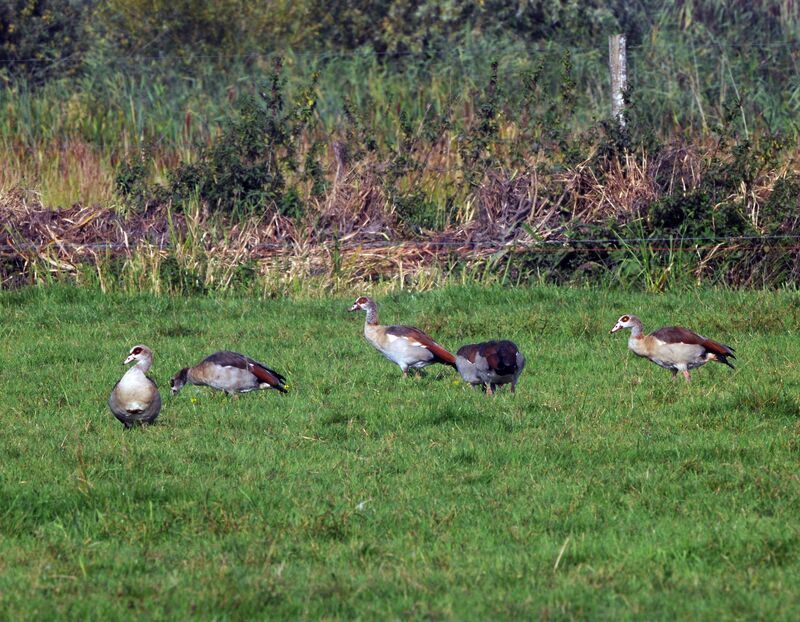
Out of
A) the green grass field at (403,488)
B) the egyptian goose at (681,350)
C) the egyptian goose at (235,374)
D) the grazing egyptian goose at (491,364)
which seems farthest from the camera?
the egyptian goose at (681,350)

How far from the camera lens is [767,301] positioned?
14.2 meters

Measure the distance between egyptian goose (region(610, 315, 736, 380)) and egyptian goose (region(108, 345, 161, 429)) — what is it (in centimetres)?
431

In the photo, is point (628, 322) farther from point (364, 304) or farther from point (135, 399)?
point (135, 399)

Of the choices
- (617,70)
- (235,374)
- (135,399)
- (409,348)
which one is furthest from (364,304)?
(617,70)

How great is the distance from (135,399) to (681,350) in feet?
15.1

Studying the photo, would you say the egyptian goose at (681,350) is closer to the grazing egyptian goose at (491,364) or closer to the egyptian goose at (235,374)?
the grazing egyptian goose at (491,364)

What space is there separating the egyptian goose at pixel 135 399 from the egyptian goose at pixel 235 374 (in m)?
1.09

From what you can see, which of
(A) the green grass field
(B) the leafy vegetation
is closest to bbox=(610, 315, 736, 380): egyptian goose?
(A) the green grass field

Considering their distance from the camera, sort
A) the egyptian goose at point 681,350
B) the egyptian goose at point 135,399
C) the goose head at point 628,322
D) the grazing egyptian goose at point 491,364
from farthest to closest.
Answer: the goose head at point 628,322, the egyptian goose at point 681,350, the grazing egyptian goose at point 491,364, the egyptian goose at point 135,399

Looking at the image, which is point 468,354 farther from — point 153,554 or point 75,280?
point 75,280

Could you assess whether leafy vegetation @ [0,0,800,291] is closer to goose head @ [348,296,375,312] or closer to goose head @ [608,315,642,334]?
goose head @ [348,296,375,312]

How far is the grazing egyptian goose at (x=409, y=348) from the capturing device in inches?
444

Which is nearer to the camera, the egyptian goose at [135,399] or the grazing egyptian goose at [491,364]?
the egyptian goose at [135,399]

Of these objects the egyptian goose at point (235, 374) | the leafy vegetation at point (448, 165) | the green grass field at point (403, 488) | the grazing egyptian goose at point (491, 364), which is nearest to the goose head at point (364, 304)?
the green grass field at point (403, 488)
